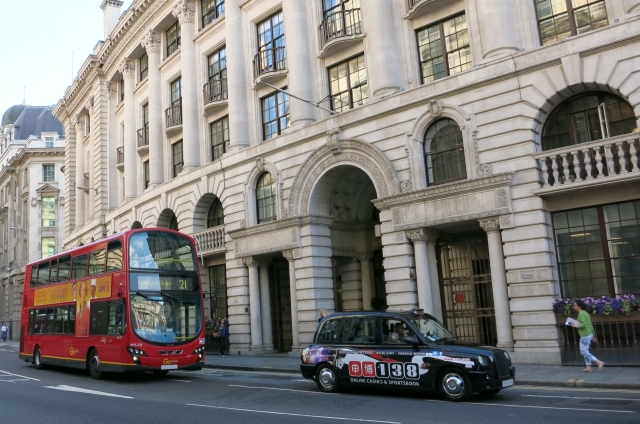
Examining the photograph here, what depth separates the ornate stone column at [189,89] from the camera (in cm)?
3048

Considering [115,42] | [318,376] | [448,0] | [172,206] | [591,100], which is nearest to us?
[318,376]

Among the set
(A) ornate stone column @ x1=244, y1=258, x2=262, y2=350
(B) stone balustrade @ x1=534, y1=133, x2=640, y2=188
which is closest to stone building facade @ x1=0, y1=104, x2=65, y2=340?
(A) ornate stone column @ x1=244, y1=258, x2=262, y2=350

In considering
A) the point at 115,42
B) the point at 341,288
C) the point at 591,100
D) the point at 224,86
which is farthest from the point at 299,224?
the point at 115,42

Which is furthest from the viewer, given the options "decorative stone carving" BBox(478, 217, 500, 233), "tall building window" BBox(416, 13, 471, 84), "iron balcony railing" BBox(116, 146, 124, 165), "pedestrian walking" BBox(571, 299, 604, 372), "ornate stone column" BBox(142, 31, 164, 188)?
"iron balcony railing" BBox(116, 146, 124, 165)

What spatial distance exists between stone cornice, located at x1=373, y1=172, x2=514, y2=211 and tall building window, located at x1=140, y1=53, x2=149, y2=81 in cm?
2266

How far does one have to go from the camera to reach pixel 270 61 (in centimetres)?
2639

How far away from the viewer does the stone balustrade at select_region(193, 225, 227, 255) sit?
27927 millimetres

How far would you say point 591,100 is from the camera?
17.1 meters

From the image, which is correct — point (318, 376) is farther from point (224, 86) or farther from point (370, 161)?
point (224, 86)

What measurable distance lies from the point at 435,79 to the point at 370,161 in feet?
12.0

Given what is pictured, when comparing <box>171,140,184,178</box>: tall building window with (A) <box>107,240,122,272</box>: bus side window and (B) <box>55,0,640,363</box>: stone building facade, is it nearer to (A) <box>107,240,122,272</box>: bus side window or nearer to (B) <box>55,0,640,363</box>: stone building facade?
(B) <box>55,0,640,363</box>: stone building facade

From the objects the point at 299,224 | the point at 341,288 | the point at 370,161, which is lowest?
the point at 341,288

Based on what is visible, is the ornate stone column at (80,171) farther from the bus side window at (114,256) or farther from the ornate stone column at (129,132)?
the bus side window at (114,256)

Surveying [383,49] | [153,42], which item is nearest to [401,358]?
[383,49]
